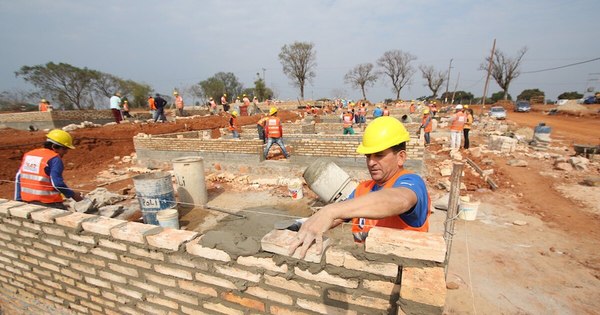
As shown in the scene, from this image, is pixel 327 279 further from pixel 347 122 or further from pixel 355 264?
pixel 347 122

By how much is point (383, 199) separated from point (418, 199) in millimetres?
275

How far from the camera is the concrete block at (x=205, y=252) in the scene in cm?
186

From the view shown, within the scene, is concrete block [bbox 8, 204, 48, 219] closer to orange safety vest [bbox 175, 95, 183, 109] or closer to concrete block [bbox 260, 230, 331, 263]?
concrete block [bbox 260, 230, 331, 263]

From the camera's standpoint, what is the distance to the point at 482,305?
2.90m

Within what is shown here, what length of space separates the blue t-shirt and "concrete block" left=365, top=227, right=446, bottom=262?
0.29ft

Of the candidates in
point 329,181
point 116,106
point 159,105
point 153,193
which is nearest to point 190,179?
point 153,193

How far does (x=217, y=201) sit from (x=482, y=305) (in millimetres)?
5453

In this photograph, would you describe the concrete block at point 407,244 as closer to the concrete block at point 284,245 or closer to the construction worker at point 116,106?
the concrete block at point 284,245

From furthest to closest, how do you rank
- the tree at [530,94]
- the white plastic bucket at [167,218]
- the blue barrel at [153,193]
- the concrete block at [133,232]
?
the tree at [530,94] < the blue barrel at [153,193] < the white plastic bucket at [167,218] < the concrete block at [133,232]

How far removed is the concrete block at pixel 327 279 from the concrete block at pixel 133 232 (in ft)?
4.40

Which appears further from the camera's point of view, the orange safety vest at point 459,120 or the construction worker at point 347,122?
the construction worker at point 347,122

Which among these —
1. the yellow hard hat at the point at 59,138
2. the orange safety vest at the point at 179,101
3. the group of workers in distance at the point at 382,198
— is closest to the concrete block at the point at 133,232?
the group of workers in distance at the point at 382,198

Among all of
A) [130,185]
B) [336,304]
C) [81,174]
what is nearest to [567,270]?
[336,304]

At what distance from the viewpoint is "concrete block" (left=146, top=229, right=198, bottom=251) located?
2010mm
